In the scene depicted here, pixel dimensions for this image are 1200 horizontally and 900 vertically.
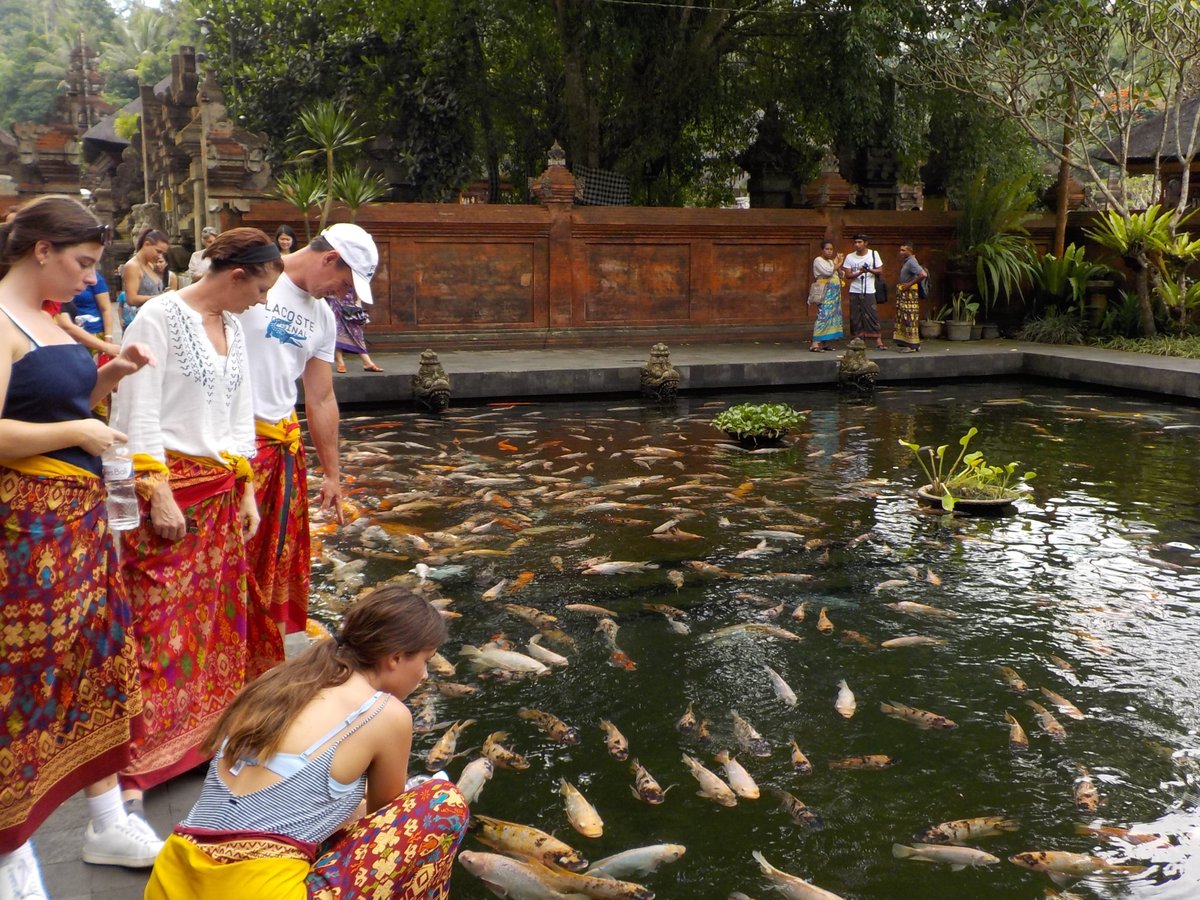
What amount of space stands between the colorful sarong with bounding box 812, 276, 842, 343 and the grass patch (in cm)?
428

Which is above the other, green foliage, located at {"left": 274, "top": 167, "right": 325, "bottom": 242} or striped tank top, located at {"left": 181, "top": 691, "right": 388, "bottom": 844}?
green foliage, located at {"left": 274, "top": 167, "right": 325, "bottom": 242}

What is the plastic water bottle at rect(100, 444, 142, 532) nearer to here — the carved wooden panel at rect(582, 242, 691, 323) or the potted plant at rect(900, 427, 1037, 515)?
the potted plant at rect(900, 427, 1037, 515)

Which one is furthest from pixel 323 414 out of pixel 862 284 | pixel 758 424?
pixel 862 284

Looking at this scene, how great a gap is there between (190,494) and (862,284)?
14623 mm

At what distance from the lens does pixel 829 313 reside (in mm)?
16969

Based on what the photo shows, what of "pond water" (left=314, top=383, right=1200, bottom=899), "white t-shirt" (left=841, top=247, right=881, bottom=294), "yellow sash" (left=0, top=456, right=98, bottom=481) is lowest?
"pond water" (left=314, top=383, right=1200, bottom=899)

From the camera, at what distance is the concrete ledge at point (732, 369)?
44.8ft

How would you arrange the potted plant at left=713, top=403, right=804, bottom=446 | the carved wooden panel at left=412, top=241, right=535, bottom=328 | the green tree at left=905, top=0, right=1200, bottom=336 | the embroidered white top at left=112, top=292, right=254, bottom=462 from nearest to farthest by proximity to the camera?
1. the embroidered white top at left=112, top=292, right=254, bottom=462
2. the potted plant at left=713, top=403, right=804, bottom=446
3. the green tree at left=905, top=0, right=1200, bottom=336
4. the carved wooden panel at left=412, top=241, right=535, bottom=328

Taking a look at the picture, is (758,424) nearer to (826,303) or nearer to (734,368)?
(734,368)

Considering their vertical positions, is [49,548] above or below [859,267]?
below

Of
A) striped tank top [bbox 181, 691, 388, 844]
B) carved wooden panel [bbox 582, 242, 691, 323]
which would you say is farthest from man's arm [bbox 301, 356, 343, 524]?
carved wooden panel [bbox 582, 242, 691, 323]

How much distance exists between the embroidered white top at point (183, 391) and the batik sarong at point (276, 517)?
15.3 inches

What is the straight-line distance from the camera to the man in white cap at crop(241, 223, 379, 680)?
417 centimetres


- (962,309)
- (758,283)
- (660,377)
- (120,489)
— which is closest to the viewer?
(120,489)
